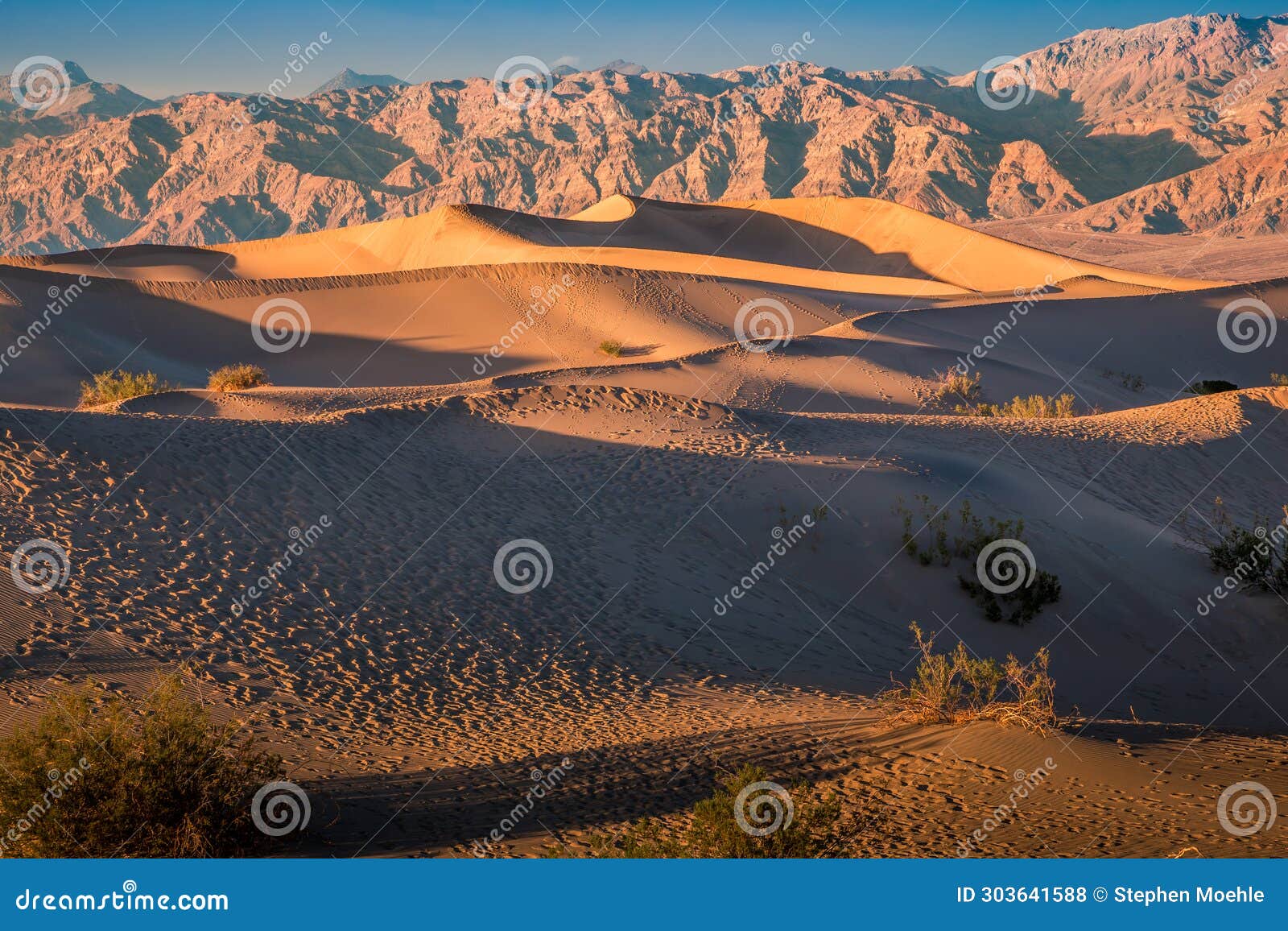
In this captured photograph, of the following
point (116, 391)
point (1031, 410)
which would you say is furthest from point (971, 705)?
point (116, 391)

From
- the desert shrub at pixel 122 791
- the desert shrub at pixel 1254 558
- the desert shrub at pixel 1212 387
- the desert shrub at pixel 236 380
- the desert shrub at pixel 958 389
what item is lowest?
the desert shrub at pixel 122 791

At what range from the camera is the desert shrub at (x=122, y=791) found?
17.1 ft

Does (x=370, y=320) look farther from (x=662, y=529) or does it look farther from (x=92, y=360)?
(x=662, y=529)

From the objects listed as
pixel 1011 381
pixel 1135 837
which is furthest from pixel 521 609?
pixel 1011 381

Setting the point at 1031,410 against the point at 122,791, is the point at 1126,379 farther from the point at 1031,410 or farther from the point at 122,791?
the point at 122,791

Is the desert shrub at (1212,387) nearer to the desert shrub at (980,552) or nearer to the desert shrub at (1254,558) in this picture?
the desert shrub at (1254,558)

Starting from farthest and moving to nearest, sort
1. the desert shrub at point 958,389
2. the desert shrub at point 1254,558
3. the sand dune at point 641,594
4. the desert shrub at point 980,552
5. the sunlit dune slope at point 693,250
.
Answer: the sunlit dune slope at point 693,250 < the desert shrub at point 958,389 < the desert shrub at point 1254,558 < the desert shrub at point 980,552 < the sand dune at point 641,594

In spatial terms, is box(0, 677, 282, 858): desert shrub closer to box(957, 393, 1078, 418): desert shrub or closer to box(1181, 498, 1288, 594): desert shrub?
box(1181, 498, 1288, 594): desert shrub

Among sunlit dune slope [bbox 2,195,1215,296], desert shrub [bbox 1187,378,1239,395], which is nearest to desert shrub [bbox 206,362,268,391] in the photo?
sunlit dune slope [bbox 2,195,1215,296]

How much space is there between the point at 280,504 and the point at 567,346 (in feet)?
65.1

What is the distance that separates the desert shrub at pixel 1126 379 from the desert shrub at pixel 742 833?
2563 centimetres

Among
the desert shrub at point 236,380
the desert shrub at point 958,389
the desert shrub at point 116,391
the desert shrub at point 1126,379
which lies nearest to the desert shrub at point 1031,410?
the desert shrub at point 958,389

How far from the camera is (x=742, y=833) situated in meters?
5.00

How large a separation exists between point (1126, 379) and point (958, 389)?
7617 mm
